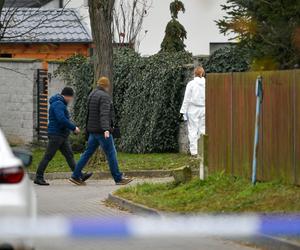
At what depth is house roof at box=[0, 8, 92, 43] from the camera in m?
30.6

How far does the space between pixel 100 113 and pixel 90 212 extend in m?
3.13

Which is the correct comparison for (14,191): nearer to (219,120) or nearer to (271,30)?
(271,30)

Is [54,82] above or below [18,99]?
above

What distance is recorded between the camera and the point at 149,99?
71.2ft

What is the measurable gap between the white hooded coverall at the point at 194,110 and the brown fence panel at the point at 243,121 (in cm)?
571

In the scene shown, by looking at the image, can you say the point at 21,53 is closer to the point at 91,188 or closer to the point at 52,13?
the point at 52,13

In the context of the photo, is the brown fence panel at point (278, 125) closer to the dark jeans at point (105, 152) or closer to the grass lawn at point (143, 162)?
the dark jeans at point (105, 152)

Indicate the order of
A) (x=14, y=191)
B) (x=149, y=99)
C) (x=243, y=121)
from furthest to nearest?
(x=149, y=99), (x=243, y=121), (x=14, y=191)

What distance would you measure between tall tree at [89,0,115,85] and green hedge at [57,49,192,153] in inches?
94.5

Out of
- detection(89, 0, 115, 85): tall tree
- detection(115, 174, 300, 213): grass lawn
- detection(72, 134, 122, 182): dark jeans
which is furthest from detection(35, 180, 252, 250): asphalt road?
detection(89, 0, 115, 85): tall tree

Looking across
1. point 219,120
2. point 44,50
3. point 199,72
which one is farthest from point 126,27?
point 219,120

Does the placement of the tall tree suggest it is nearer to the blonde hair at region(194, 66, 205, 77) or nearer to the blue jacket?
the blonde hair at region(194, 66, 205, 77)

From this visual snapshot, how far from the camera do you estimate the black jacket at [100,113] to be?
16062 millimetres

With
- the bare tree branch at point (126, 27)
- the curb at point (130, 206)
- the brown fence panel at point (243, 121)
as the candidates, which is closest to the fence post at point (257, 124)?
the brown fence panel at point (243, 121)
